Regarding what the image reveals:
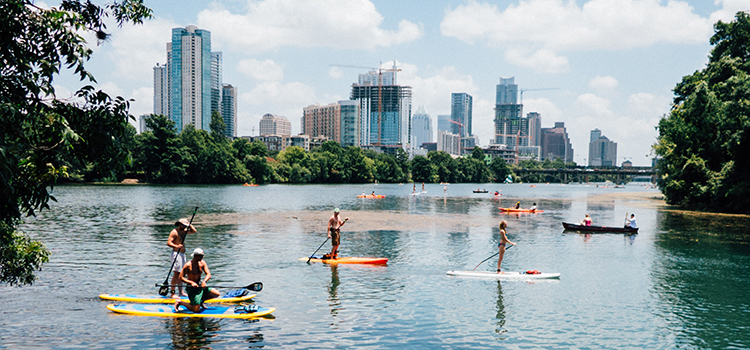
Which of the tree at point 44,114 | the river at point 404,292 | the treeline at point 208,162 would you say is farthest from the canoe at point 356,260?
the treeline at point 208,162

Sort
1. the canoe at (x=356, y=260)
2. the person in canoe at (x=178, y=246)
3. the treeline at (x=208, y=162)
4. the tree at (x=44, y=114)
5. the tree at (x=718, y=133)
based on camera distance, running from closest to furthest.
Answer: the tree at (x=44, y=114)
the person in canoe at (x=178, y=246)
the canoe at (x=356, y=260)
the tree at (x=718, y=133)
the treeline at (x=208, y=162)

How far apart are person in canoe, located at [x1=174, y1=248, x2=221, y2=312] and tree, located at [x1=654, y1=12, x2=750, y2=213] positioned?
192ft

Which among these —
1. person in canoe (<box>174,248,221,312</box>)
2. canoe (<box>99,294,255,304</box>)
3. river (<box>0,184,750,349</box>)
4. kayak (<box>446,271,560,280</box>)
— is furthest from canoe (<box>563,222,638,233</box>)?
person in canoe (<box>174,248,221,312</box>)

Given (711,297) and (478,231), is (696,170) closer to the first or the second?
(478,231)

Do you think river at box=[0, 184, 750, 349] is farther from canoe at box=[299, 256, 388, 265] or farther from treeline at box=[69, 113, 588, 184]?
treeline at box=[69, 113, 588, 184]

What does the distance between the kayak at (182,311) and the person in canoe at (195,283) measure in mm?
191

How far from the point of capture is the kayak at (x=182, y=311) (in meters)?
17.5

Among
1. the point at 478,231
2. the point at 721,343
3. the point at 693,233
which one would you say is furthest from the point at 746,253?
the point at 721,343

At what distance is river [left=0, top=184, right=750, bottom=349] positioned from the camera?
52.6 feet

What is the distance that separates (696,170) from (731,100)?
1271cm

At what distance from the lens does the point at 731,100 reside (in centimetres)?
5888

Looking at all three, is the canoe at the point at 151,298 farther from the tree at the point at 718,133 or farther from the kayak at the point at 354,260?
the tree at the point at 718,133

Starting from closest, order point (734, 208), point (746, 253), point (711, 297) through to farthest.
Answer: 1. point (711, 297)
2. point (746, 253)
3. point (734, 208)

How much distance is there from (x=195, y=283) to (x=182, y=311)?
967 millimetres
